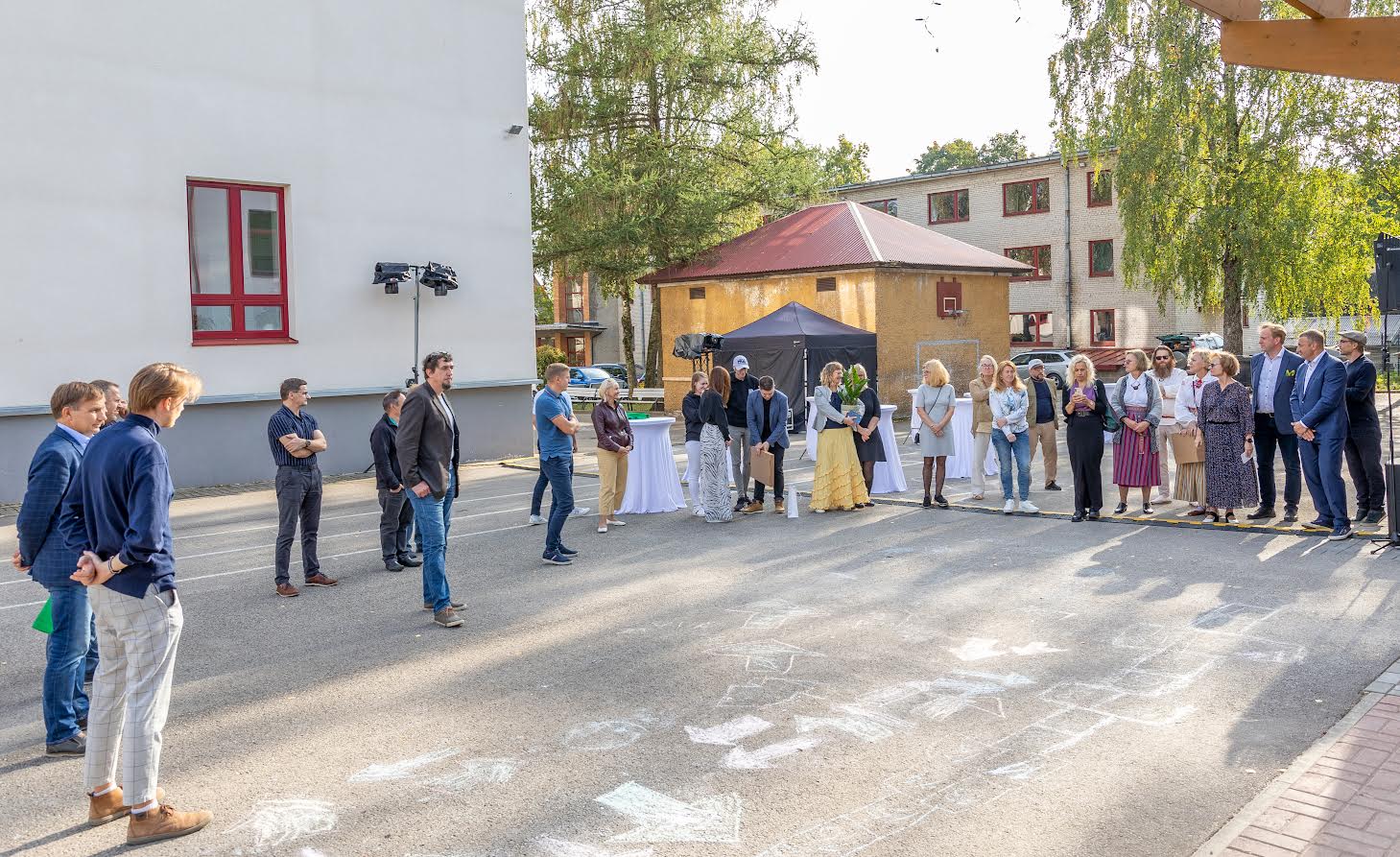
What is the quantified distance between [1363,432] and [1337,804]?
7.50 meters

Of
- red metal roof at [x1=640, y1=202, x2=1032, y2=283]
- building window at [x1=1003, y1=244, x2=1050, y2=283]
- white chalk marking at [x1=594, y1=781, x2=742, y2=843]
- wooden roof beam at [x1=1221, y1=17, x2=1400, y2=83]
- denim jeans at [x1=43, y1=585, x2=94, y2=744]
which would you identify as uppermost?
building window at [x1=1003, y1=244, x2=1050, y2=283]

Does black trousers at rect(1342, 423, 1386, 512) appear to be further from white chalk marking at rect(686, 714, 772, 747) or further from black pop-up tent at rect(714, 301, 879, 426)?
black pop-up tent at rect(714, 301, 879, 426)

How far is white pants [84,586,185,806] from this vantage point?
176 inches

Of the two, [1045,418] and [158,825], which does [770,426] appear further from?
[158,825]

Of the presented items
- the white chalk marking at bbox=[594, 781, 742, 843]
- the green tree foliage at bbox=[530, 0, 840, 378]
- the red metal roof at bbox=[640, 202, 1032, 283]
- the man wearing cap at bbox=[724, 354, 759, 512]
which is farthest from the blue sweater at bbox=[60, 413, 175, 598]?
the green tree foliage at bbox=[530, 0, 840, 378]

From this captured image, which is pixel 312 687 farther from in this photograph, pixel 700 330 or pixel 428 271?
pixel 700 330

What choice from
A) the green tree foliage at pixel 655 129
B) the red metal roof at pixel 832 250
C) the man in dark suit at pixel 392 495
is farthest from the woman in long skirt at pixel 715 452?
the green tree foliage at pixel 655 129

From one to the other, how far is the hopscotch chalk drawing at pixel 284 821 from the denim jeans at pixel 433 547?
3254 mm

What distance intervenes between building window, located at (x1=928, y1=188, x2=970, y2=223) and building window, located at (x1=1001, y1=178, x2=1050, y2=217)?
1799 mm

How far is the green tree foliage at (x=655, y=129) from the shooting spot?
32031 millimetres

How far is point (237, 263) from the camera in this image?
58.3 feet

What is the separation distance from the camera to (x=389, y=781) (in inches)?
201

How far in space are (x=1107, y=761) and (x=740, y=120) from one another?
30722 mm

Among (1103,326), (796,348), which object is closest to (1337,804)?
(796,348)
